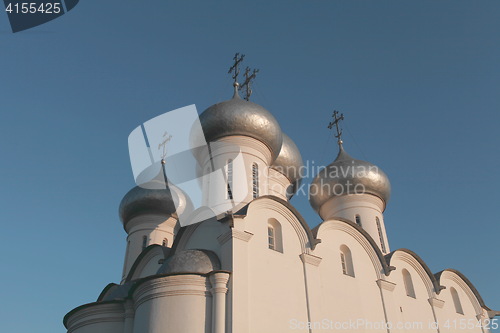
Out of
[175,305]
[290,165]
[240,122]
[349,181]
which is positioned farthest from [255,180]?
[175,305]

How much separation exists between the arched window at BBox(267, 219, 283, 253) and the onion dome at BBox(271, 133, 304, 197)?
4.25 meters

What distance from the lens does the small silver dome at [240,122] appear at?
1113 centimetres

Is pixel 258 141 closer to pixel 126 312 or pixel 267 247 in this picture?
pixel 267 247

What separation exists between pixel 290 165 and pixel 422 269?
15.4 ft

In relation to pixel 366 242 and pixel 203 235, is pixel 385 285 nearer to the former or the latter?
pixel 366 242

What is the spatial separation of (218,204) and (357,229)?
3.42m

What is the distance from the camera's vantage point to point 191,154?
1198cm

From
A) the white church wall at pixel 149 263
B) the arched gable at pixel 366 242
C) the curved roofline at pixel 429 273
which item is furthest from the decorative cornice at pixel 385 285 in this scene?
the white church wall at pixel 149 263

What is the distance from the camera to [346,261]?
10531mm

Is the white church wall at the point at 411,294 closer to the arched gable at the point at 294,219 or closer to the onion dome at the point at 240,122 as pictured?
the arched gable at the point at 294,219

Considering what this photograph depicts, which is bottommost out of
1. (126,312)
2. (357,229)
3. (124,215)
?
(126,312)

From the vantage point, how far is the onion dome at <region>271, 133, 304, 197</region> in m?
13.8

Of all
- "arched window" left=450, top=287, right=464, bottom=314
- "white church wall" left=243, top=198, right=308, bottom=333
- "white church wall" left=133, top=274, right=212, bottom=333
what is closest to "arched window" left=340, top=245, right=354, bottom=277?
"white church wall" left=243, top=198, right=308, bottom=333

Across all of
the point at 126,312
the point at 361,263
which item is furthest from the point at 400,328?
the point at 126,312
